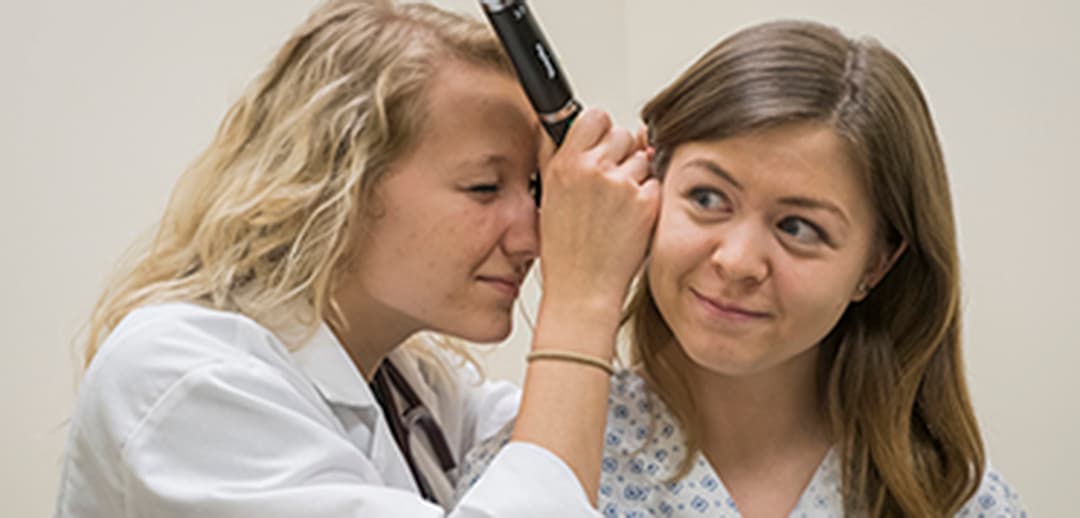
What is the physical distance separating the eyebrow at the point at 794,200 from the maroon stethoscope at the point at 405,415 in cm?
52

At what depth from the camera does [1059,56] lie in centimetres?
216

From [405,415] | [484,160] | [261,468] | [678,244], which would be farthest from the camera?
[405,415]

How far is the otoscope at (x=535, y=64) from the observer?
3.84 feet

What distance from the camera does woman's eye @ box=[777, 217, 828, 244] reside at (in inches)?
46.9

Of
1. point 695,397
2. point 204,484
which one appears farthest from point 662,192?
point 204,484

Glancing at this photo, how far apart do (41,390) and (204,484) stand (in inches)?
36.8

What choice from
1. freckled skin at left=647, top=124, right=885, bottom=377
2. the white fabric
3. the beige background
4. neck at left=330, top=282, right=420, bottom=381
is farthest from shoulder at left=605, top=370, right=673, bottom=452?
the beige background

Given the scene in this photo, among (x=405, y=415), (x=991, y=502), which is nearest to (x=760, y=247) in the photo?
(x=991, y=502)

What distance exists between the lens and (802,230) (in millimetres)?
1197

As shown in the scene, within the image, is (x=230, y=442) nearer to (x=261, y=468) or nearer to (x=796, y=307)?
(x=261, y=468)

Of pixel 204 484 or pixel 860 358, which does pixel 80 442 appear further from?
pixel 860 358

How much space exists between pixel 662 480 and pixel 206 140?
44.9 inches

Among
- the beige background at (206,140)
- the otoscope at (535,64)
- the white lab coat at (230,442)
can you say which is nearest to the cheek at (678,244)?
the otoscope at (535,64)

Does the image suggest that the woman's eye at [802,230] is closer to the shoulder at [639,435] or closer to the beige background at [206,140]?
the shoulder at [639,435]
